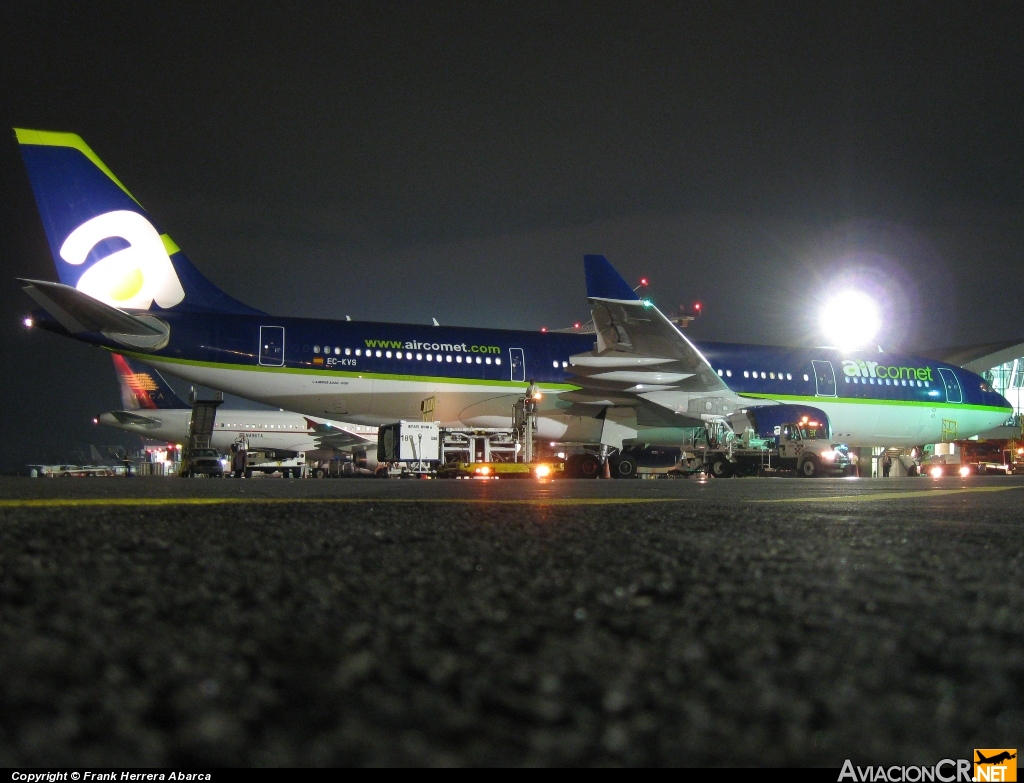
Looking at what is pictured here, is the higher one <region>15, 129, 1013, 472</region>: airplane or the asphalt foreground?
<region>15, 129, 1013, 472</region>: airplane

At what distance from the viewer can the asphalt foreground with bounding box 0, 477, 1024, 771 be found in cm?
64

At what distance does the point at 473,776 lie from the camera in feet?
1.90

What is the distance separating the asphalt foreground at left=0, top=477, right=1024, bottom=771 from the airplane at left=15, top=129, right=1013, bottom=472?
48.2ft

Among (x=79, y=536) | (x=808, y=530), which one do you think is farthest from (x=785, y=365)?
(x=79, y=536)

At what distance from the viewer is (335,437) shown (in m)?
34.7

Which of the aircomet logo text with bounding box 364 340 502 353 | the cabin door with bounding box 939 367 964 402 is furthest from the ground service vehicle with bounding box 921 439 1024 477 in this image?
the aircomet logo text with bounding box 364 340 502 353

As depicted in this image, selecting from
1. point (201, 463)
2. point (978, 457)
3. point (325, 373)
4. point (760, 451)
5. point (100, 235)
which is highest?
point (100, 235)

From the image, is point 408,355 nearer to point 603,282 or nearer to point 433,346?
point 433,346

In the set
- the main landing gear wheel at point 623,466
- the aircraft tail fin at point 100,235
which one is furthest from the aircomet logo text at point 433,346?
the main landing gear wheel at point 623,466

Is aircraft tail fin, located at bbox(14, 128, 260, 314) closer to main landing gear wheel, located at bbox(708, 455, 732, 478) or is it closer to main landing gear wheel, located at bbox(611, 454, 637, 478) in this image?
main landing gear wheel, located at bbox(611, 454, 637, 478)

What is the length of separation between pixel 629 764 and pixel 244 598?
80 cm

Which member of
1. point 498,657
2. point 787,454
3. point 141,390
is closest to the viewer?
point 498,657

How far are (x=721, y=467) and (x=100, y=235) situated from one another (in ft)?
42.1

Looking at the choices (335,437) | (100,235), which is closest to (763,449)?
(100,235)
